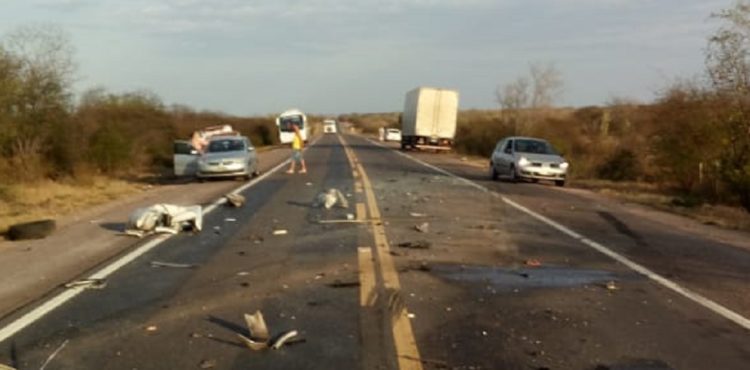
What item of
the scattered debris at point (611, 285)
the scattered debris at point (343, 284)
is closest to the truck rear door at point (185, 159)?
the scattered debris at point (343, 284)

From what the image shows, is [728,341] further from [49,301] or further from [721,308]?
[49,301]

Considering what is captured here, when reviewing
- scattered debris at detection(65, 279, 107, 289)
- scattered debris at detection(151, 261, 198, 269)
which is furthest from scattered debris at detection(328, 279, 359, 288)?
scattered debris at detection(65, 279, 107, 289)

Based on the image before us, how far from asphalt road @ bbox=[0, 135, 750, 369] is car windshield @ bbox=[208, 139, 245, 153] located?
1522 cm

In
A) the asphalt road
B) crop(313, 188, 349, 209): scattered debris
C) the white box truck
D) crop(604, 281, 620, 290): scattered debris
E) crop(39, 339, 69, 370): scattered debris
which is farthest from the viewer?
the white box truck

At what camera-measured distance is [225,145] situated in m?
32.2

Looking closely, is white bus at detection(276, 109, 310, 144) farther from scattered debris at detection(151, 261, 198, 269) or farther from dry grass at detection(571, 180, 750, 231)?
scattered debris at detection(151, 261, 198, 269)

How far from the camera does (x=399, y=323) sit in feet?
26.0

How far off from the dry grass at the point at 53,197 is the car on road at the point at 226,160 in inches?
88.8

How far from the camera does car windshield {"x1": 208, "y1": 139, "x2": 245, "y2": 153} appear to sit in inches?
1257

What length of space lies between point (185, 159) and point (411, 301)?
25.0 m

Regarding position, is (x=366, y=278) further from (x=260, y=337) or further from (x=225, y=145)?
(x=225, y=145)

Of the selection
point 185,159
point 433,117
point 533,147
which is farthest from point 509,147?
point 433,117

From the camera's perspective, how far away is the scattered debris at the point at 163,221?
50.6 ft

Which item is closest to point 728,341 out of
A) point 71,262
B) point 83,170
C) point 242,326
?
point 242,326
